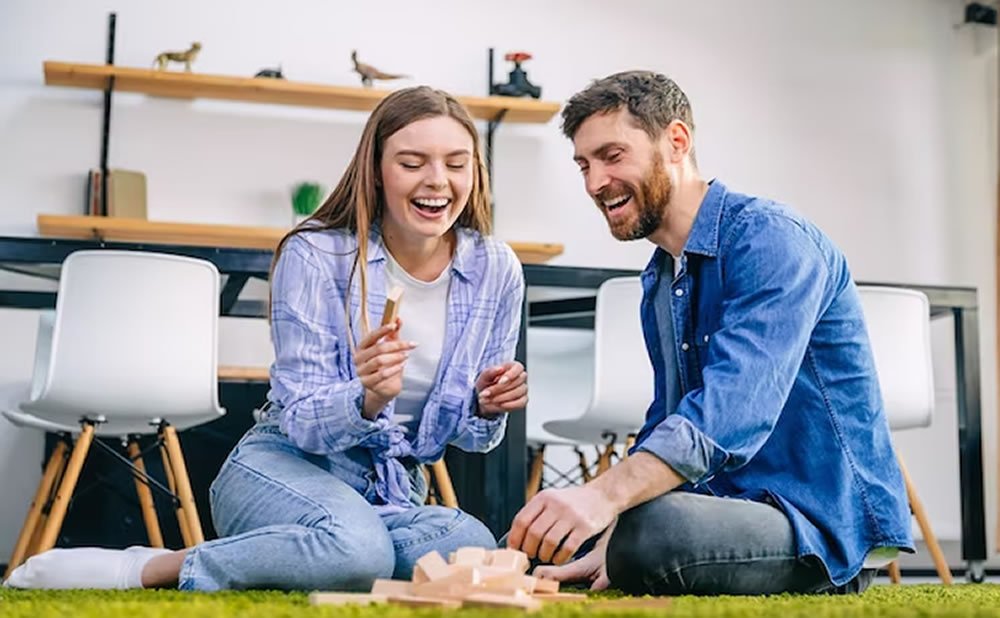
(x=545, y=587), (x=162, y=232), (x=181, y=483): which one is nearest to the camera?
(x=545, y=587)

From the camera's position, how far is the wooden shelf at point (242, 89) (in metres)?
4.26

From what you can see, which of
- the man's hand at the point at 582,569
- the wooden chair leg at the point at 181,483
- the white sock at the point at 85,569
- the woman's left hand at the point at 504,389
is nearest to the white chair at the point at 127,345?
the wooden chair leg at the point at 181,483

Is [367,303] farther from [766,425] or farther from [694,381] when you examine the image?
[766,425]

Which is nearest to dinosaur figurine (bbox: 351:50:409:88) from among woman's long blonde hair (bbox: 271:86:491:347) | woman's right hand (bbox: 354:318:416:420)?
woman's long blonde hair (bbox: 271:86:491:347)

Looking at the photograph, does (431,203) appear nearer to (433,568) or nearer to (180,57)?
(433,568)

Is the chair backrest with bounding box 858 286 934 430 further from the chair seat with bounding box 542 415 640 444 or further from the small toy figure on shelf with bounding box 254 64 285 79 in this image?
the small toy figure on shelf with bounding box 254 64 285 79

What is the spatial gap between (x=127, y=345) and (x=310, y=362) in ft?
3.44

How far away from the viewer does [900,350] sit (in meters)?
3.32

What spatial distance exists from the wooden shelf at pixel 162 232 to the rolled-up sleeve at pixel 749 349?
263cm

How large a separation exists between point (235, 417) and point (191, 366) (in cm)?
98

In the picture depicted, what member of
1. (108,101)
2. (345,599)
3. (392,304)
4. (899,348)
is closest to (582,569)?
(392,304)

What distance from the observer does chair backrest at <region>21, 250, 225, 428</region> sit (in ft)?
9.11

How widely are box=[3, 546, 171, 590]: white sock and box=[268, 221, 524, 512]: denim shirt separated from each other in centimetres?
28

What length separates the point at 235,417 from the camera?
12.4 ft
